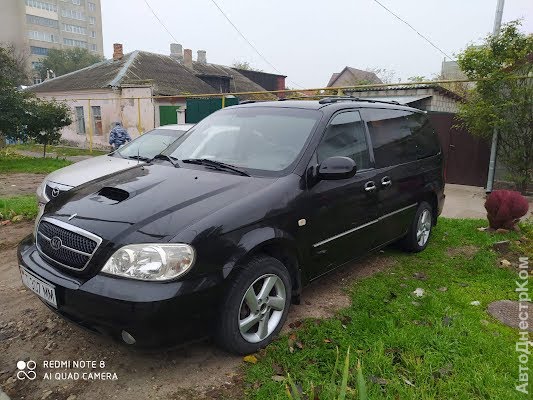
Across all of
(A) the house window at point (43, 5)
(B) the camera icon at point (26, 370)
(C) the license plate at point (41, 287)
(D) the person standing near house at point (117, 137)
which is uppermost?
(A) the house window at point (43, 5)

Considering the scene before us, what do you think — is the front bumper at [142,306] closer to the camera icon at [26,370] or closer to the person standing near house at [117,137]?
the camera icon at [26,370]

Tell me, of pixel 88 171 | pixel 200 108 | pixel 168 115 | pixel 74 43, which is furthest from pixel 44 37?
pixel 88 171

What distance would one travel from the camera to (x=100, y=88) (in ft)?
68.3

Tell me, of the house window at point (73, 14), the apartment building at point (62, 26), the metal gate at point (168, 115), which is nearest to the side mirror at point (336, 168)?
the metal gate at point (168, 115)

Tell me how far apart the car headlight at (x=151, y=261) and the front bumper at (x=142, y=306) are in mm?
47

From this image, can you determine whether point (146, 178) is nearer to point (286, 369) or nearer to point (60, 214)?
point (60, 214)


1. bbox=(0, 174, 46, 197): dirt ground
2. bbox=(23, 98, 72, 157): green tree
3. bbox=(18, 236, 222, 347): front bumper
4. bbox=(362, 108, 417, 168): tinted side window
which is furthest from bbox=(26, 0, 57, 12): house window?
bbox=(18, 236, 222, 347): front bumper

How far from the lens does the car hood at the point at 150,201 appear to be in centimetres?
254

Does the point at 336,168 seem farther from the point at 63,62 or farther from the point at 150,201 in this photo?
the point at 63,62

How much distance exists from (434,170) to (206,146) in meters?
3.02

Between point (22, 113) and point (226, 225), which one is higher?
point (22, 113)

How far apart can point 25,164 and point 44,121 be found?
2.04 metres

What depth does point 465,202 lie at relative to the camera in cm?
824

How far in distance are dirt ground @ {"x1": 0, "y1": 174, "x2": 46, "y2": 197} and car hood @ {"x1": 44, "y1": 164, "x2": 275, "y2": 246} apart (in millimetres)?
6789
